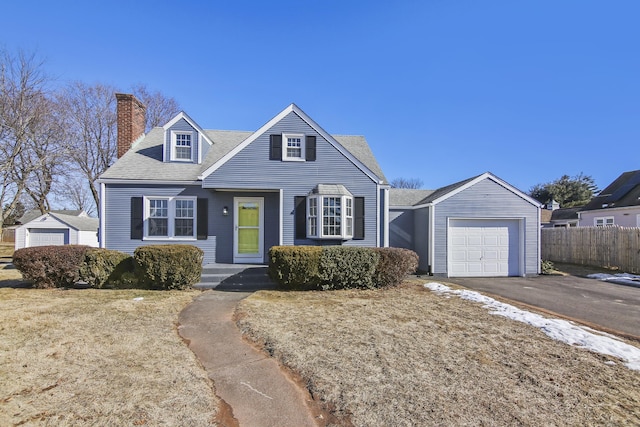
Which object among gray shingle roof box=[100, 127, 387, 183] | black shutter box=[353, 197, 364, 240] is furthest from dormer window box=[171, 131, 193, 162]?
black shutter box=[353, 197, 364, 240]

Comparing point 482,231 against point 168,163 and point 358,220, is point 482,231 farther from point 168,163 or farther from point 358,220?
point 168,163

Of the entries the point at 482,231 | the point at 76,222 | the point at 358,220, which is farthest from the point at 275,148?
the point at 76,222

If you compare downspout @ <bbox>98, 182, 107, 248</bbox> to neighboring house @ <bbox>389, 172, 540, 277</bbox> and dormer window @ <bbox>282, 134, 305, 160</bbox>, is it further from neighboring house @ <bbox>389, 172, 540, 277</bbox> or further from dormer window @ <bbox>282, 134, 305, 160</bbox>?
neighboring house @ <bbox>389, 172, 540, 277</bbox>

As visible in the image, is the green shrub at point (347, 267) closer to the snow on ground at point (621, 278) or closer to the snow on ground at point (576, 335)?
the snow on ground at point (576, 335)

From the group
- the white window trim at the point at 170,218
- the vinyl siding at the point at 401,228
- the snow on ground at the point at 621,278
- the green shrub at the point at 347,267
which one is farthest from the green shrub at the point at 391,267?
the snow on ground at the point at 621,278

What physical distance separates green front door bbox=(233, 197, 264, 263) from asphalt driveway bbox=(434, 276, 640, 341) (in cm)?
713

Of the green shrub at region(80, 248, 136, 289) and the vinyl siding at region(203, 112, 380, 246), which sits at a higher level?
the vinyl siding at region(203, 112, 380, 246)

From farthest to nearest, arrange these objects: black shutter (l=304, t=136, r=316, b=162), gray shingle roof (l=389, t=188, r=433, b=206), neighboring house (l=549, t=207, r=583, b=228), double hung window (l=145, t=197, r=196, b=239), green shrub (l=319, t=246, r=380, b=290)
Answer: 1. neighboring house (l=549, t=207, r=583, b=228)
2. gray shingle roof (l=389, t=188, r=433, b=206)
3. black shutter (l=304, t=136, r=316, b=162)
4. double hung window (l=145, t=197, r=196, b=239)
5. green shrub (l=319, t=246, r=380, b=290)

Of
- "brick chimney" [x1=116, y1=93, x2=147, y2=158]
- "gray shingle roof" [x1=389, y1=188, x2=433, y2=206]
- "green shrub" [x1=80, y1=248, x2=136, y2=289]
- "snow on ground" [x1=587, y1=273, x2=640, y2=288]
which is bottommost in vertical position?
"snow on ground" [x1=587, y1=273, x2=640, y2=288]

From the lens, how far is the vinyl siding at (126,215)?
1168cm

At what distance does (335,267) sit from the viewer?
925cm

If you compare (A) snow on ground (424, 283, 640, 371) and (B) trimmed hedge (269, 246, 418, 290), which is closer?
(A) snow on ground (424, 283, 640, 371)

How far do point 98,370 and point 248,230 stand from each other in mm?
8370

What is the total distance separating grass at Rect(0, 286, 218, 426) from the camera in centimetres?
308
